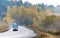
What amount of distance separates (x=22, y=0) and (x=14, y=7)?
12 cm

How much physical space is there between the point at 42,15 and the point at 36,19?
78 millimetres

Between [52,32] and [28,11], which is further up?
[28,11]

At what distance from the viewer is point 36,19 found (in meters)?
1.51

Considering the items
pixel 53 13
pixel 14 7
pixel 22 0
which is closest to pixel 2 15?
pixel 14 7

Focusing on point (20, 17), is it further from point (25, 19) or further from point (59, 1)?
point (59, 1)

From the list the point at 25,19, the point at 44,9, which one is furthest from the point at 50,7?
the point at 25,19

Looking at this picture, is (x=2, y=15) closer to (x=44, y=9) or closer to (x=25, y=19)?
(x=25, y=19)

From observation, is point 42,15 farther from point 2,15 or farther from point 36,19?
point 2,15

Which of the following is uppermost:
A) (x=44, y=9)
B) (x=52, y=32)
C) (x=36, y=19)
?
(x=44, y=9)

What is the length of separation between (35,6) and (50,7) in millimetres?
162

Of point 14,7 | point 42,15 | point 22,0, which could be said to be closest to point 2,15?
point 14,7

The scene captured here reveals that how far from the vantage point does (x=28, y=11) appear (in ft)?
4.99

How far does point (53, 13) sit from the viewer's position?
1515 mm

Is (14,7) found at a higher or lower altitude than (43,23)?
higher
